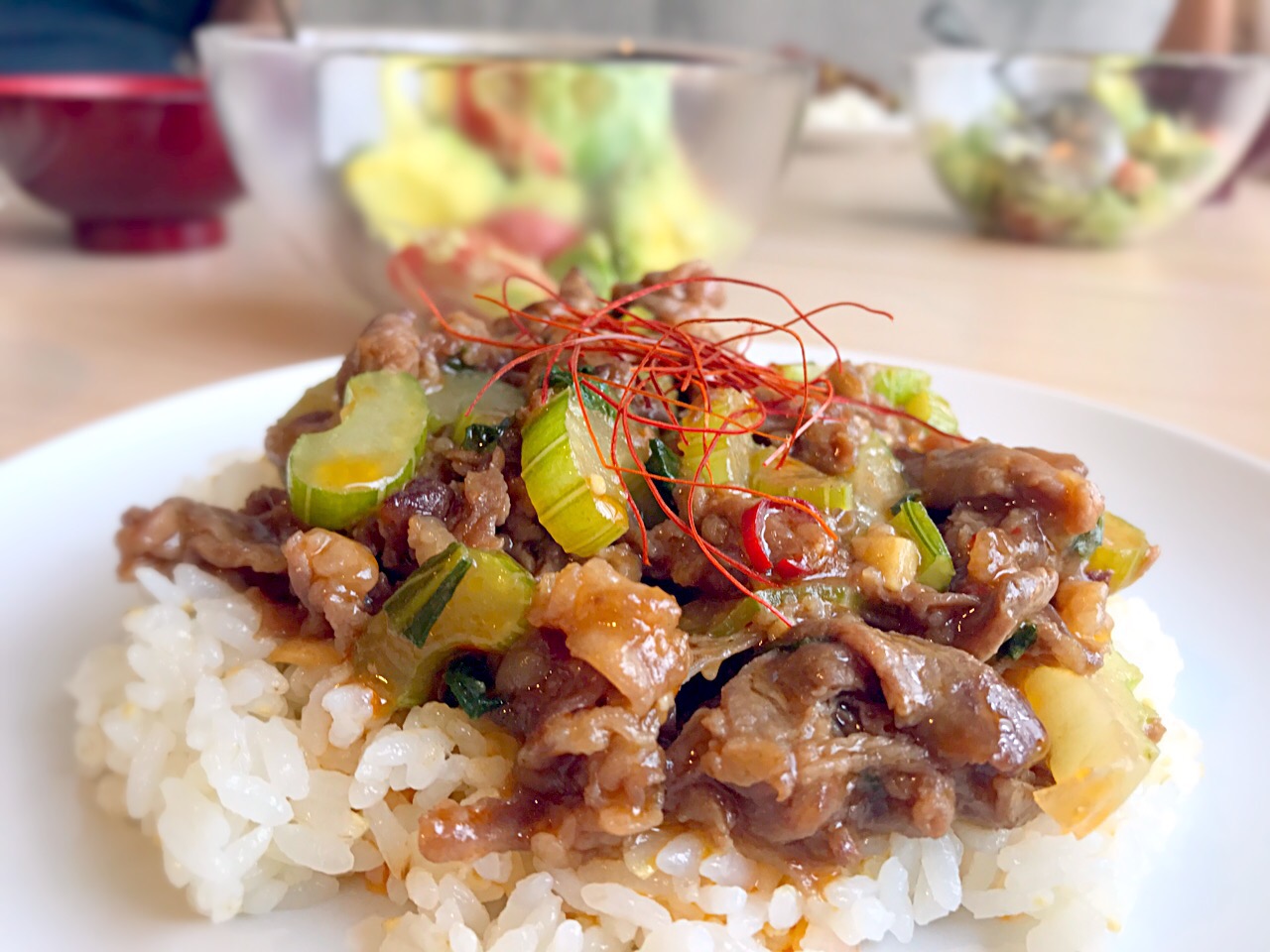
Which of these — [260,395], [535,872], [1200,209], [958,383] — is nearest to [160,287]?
[260,395]

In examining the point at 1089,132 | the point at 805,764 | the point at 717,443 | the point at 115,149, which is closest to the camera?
the point at 805,764

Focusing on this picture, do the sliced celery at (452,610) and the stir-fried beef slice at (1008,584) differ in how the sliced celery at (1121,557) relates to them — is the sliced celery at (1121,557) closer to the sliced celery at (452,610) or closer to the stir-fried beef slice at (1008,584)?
the stir-fried beef slice at (1008,584)

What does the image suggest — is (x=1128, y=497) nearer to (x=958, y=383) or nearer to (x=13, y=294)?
(x=958, y=383)

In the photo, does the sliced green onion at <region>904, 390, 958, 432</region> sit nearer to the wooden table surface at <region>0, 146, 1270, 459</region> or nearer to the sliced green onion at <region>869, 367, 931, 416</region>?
the sliced green onion at <region>869, 367, 931, 416</region>

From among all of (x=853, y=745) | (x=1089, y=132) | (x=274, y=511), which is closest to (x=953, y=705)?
(x=853, y=745)

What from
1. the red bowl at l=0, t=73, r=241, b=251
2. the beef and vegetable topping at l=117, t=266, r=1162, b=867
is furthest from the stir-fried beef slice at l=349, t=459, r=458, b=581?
the red bowl at l=0, t=73, r=241, b=251

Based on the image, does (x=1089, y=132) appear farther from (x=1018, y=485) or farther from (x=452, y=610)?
(x=452, y=610)

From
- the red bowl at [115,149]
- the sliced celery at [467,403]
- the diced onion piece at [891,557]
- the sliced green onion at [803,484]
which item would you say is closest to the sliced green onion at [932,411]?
the sliced green onion at [803,484]
